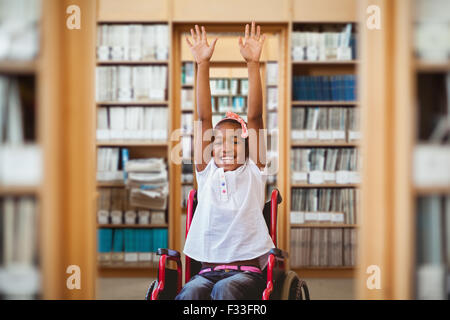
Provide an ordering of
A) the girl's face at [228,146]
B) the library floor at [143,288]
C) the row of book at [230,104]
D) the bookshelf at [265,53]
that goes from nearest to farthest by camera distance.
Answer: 1. the girl's face at [228,146]
2. the library floor at [143,288]
3. the row of book at [230,104]
4. the bookshelf at [265,53]

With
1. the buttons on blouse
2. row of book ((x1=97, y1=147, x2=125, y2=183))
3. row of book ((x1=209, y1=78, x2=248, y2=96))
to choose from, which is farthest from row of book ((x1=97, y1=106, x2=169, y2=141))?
the buttons on blouse

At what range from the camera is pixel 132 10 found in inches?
122

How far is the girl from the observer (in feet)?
5.38

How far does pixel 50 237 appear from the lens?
3.34 feet

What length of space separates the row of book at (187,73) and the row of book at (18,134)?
83.6 inches

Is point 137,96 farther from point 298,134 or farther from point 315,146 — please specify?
point 315,146

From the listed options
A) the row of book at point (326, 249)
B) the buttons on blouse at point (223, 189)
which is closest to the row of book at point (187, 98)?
the row of book at point (326, 249)

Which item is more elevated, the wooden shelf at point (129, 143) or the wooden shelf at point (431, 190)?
the wooden shelf at point (129, 143)

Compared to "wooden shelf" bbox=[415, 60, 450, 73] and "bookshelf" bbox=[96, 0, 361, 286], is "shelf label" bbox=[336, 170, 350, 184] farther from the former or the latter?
"wooden shelf" bbox=[415, 60, 450, 73]

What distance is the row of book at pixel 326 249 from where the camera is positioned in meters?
3.24

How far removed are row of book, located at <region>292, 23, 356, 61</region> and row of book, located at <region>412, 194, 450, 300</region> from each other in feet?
7.53

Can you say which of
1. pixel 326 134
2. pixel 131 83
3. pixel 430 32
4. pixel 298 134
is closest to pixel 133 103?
pixel 131 83

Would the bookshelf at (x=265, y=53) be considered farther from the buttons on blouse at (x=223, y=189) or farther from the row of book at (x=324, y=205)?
the buttons on blouse at (x=223, y=189)

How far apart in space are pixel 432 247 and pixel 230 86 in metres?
1.90
